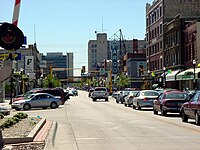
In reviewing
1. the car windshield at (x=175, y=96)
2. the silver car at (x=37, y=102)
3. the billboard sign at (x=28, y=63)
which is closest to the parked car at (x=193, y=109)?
the car windshield at (x=175, y=96)

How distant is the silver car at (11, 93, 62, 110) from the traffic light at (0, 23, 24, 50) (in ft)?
102

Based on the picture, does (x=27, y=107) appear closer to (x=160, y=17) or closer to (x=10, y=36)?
(x=10, y=36)

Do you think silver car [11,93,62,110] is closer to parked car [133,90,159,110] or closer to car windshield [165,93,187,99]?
parked car [133,90,159,110]

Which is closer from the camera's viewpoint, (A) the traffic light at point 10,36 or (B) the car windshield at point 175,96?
(A) the traffic light at point 10,36

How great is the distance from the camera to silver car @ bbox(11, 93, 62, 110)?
4059 centimetres

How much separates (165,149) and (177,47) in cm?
5920

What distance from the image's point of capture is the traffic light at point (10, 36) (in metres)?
9.96

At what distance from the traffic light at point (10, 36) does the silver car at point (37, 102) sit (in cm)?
3099

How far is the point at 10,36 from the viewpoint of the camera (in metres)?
9.99

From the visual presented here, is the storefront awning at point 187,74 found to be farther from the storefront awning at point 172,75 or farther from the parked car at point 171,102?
the parked car at point 171,102

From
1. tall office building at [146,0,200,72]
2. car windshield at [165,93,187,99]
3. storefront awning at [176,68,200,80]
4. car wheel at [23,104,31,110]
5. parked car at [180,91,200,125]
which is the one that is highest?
Answer: tall office building at [146,0,200,72]

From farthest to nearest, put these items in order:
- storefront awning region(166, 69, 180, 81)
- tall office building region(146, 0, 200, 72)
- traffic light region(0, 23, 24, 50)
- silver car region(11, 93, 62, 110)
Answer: tall office building region(146, 0, 200, 72), storefront awning region(166, 69, 180, 81), silver car region(11, 93, 62, 110), traffic light region(0, 23, 24, 50)

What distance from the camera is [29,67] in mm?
91500

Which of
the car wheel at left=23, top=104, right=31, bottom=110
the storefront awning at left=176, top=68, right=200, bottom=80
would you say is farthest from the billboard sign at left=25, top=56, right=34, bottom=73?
the car wheel at left=23, top=104, right=31, bottom=110
